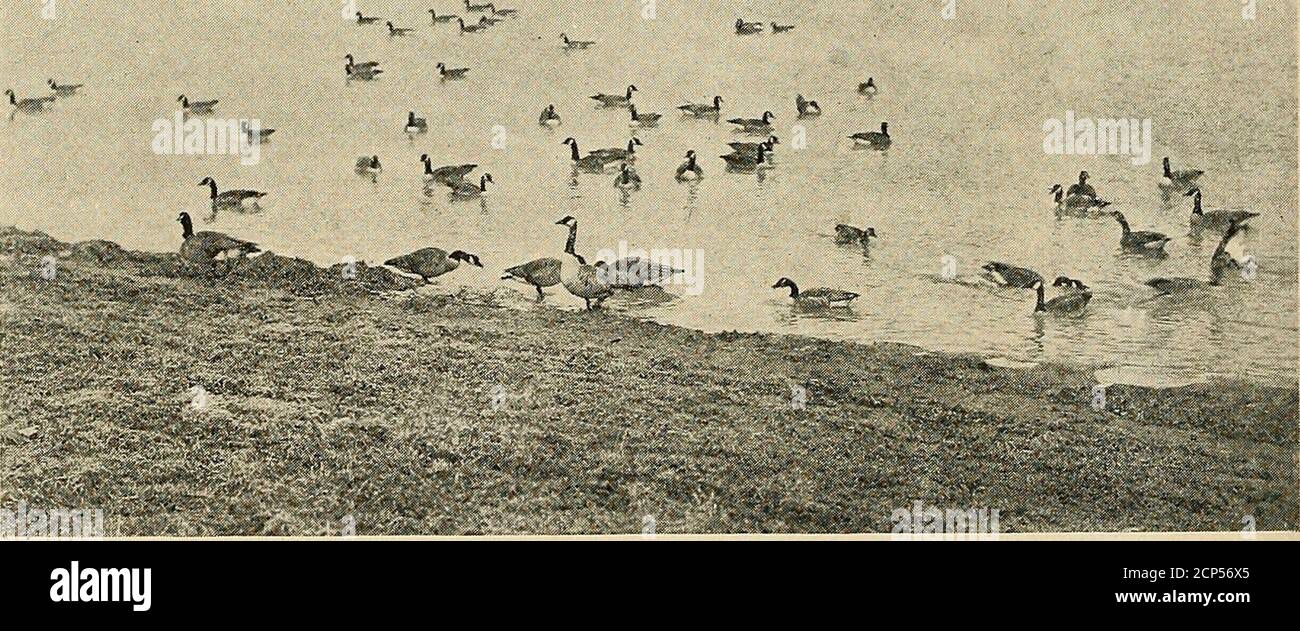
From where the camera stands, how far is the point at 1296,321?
4.60 m

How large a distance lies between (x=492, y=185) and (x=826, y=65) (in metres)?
1.03

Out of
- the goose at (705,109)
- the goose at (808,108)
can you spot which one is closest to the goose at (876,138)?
the goose at (808,108)

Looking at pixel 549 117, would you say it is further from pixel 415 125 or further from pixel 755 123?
pixel 755 123

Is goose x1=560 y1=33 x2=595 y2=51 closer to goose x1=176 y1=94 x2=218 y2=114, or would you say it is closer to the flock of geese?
the flock of geese

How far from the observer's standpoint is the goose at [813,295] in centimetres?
455

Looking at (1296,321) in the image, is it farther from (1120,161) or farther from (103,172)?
(103,172)

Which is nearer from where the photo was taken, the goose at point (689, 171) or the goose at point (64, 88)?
the goose at point (64, 88)

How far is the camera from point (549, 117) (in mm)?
4609

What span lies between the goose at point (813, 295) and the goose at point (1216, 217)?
107 centimetres

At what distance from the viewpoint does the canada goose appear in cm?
460

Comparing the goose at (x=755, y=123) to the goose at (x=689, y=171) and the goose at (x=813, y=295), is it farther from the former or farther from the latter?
the goose at (x=813, y=295)

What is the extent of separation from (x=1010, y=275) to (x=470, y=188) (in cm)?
158

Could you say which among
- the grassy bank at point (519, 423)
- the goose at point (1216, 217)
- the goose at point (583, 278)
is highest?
the goose at point (1216, 217)

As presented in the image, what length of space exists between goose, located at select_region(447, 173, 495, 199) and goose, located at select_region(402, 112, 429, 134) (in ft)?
0.61
